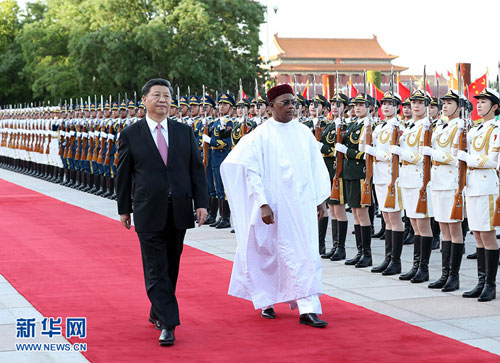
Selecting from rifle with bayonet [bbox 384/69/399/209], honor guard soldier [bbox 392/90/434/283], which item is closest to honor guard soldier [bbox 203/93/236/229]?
rifle with bayonet [bbox 384/69/399/209]

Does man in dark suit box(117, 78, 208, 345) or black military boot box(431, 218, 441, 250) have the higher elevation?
man in dark suit box(117, 78, 208, 345)

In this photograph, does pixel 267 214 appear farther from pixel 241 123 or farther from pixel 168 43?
pixel 168 43

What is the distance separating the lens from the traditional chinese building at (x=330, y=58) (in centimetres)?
7144

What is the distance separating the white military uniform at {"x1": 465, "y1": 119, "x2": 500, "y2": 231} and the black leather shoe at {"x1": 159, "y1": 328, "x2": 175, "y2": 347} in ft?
9.09

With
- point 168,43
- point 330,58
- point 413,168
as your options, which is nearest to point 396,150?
point 413,168

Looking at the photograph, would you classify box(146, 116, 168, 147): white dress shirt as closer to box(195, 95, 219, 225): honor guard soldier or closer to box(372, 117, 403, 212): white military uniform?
box(372, 117, 403, 212): white military uniform

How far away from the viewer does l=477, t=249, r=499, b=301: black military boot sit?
23.7 ft

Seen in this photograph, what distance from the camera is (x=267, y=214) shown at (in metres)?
6.36

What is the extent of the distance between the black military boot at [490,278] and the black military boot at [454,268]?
399 mm

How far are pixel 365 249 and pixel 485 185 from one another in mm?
2156

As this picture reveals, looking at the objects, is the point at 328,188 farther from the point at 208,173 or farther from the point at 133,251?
the point at 208,173

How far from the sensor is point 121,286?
7.94m

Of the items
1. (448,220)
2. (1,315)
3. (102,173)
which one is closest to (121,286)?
(1,315)

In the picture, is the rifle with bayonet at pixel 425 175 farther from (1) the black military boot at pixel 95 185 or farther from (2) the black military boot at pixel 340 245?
(1) the black military boot at pixel 95 185
